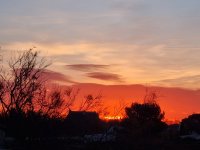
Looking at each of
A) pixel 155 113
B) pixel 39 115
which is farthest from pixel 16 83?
pixel 155 113

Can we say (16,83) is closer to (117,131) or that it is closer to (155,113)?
(117,131)

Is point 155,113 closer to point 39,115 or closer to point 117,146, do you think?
point 39,115

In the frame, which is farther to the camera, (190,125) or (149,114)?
(149,114)

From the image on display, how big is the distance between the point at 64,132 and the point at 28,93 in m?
7.78

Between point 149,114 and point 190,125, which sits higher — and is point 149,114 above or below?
above

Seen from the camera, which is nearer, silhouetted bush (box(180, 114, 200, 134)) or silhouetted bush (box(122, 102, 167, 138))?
silhouetted bush (box(180, 114, 200, 134))

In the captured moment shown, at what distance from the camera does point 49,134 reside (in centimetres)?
3988

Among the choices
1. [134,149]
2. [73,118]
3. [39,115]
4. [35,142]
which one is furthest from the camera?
[73,118]

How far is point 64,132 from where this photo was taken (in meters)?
47.5

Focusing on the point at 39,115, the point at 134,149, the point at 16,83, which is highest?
the point at 16,83

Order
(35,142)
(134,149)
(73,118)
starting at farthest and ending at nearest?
1. (73,118)
2. (35,142)
3. (134,149)

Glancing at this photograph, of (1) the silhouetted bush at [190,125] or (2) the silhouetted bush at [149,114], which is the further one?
(2) the silhouetted bush at [149,114]

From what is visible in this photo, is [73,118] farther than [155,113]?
No

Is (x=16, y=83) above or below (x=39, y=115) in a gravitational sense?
above
